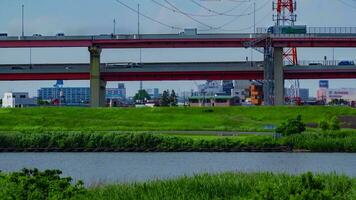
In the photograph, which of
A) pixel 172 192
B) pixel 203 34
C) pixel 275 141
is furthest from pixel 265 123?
pixel 172 192

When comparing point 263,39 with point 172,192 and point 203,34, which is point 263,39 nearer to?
point 203,34

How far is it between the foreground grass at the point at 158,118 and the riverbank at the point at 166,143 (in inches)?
516

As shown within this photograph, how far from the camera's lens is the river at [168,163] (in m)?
48.6

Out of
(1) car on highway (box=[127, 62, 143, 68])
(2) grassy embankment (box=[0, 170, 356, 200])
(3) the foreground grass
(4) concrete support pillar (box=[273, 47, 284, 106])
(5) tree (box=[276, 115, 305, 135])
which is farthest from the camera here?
(1) car on highway (box=[127, 62, 143, 68])

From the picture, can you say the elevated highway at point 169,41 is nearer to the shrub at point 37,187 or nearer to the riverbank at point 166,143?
the riverbank at point 166,143

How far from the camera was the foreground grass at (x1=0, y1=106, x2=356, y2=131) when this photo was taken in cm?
9200

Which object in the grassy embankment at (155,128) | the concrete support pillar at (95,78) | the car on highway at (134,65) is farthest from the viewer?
the car on highway at (134,65)

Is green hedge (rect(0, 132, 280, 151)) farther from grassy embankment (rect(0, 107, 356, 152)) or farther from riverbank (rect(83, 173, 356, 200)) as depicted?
riverbank (rect(83, 173, 356, 200))

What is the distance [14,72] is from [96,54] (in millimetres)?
14673

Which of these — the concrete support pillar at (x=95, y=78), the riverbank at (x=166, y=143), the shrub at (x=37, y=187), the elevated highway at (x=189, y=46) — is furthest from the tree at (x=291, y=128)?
the concrete support pillar at (x=95, y=78)

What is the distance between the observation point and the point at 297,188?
1816 cm

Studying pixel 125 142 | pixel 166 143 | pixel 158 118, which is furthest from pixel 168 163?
pixel 158 118

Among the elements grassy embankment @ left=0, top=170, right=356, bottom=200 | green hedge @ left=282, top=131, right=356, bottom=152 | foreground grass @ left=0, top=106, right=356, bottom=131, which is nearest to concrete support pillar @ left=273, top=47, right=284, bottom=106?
foreground grass @ left=0, top=106, right=356, bottom=131

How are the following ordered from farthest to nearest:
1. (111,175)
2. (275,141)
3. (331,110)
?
(331,110)
(275,141)
(111,175)
